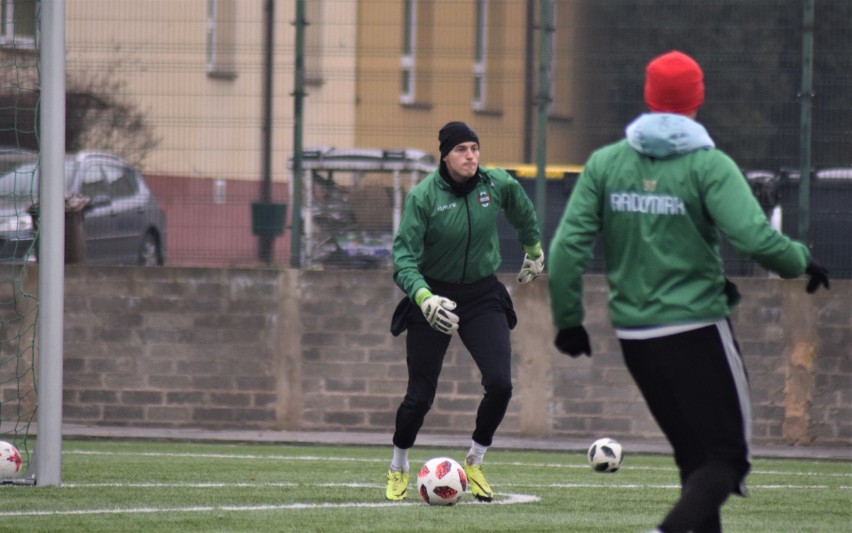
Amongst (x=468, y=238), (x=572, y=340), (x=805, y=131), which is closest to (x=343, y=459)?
(x=468, y=238)

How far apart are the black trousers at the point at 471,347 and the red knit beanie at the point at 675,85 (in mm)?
2788

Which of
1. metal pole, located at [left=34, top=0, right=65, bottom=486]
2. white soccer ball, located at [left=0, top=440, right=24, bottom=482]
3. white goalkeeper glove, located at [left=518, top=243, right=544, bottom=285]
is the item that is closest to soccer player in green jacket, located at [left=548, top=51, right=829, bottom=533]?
white goalkeeper glove, located at [left=518, top=243, right=544, bottom=285]

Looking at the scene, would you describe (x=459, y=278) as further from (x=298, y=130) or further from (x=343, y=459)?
(x=298, y=130)

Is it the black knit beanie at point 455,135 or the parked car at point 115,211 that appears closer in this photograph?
the black knit beanie at point 455,135

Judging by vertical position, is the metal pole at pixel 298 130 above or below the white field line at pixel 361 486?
above

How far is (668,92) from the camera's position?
17.0 feet

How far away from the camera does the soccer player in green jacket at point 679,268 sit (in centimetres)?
495

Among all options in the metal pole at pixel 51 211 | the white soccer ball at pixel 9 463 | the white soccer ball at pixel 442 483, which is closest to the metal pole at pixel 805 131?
the white soccer ball at pixel 442 483

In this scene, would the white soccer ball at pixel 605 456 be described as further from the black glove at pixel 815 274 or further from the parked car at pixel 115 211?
the parked car at pixel 115 211

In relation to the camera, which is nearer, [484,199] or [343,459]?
[484,199]

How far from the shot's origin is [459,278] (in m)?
7.85

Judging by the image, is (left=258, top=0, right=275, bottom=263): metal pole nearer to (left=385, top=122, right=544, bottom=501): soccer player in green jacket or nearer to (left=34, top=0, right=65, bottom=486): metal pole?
(left=34, top=0, right=65, bottom=486): metal pole

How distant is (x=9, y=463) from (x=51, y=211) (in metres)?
1.43

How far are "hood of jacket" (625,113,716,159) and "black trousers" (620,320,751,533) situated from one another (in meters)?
0.59
